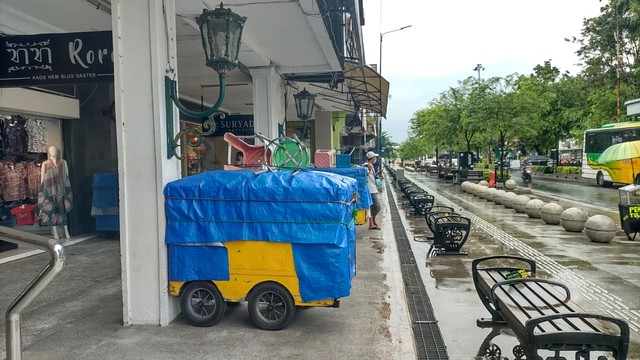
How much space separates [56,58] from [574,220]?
1055cm

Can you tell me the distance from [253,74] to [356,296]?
5281mm

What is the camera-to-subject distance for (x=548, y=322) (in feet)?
12.5

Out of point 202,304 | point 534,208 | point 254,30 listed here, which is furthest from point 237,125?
point 202,304

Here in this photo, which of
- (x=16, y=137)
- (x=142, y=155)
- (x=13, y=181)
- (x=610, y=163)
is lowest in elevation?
(x=610, y=163)

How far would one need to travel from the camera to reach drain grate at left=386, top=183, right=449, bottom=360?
4.72 meters

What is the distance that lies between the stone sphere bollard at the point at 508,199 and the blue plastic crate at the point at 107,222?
11.6 meters

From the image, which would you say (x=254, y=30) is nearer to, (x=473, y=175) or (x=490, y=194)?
(x=490, y=194)

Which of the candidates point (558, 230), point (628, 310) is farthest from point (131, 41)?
point (558, 230)

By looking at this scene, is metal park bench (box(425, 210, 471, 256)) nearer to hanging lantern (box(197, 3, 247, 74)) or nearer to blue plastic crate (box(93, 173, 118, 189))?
hanging lantern (box(197, 3, 247, 74))

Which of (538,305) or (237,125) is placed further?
(237,125)

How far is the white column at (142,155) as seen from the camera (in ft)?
15.7

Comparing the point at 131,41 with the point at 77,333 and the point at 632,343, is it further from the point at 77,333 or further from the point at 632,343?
the point at 632,343

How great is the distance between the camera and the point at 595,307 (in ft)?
19.3

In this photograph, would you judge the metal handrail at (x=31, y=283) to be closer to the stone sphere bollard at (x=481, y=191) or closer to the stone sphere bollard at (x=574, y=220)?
the stone sphere bollard at (x=574, y=220)
